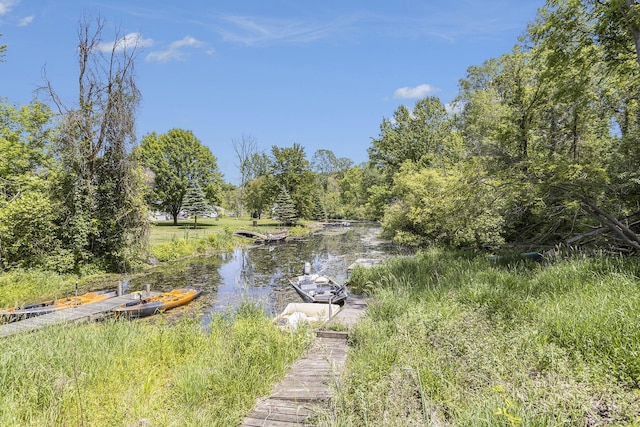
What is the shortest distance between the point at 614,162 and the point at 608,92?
307cm

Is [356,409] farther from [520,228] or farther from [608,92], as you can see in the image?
[520,228]

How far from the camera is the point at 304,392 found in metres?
4.26

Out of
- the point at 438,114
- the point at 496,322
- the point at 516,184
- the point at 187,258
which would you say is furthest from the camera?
the point at 438,114

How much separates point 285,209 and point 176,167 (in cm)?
1552

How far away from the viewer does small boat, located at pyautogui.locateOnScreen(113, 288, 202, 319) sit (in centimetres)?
1062

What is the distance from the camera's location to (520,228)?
17781mm

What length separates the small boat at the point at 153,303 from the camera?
1062cm

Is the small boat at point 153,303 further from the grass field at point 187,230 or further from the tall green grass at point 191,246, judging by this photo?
the grass field at point 187,230

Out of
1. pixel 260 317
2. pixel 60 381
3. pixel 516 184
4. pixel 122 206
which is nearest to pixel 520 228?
pixel 516 184

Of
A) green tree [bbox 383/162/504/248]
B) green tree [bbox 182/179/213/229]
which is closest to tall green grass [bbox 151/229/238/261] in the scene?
green tree [bbox 182/179/213/229]

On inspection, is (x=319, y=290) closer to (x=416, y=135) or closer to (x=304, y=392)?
(x=304, y=392)

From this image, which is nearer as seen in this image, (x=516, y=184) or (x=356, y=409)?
(x=356, y=409)

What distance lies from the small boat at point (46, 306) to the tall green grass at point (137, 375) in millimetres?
4726

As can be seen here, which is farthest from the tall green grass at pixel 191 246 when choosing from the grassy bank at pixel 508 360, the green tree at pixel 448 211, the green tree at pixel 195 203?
the grassy bank at pixel 508 360
